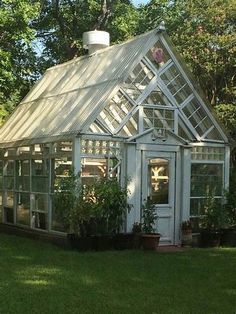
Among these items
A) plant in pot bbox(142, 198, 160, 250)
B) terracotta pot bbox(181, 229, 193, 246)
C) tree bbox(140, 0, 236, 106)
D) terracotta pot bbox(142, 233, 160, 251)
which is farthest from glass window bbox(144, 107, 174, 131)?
tree bbox(140, 0, 236, 106)

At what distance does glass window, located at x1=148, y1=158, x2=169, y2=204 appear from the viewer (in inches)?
496

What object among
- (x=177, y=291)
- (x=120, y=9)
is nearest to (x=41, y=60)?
(x=120, y=9)

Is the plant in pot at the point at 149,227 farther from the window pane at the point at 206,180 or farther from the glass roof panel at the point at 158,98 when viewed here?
the glass roof panel at the point at 158,98

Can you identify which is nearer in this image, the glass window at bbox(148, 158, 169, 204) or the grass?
the grass

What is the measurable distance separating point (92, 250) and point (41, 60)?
11938 millimetres

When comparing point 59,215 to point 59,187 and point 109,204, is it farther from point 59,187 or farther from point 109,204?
Result: point 109,204

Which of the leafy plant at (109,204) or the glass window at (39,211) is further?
the glass window at (39,211)

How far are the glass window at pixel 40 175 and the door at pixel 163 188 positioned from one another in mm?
2398

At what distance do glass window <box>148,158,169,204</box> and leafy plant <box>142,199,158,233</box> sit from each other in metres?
0.48

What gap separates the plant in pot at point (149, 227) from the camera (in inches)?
459

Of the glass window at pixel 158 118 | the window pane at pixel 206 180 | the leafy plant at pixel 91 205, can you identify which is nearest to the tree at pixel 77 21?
the glass window at pixel 158 118

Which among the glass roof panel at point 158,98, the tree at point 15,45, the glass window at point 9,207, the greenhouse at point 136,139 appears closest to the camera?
the greenhouse at point 136,139

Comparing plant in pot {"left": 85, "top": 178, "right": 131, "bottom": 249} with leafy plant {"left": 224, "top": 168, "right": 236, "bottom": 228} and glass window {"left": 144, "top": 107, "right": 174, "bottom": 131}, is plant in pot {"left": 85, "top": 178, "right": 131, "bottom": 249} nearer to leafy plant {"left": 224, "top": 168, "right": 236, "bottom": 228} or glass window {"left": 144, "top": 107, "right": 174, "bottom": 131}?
glass window {"left": 144, "top": 107, "right": 174, "bottom": 131}

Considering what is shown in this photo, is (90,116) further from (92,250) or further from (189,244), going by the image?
(189,244)
